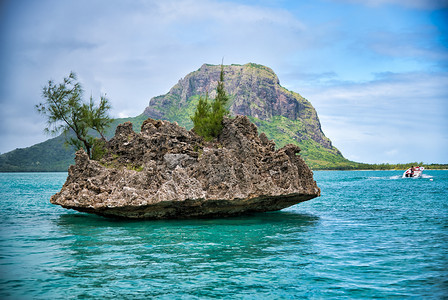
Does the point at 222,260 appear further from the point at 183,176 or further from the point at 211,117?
the point at 211,117

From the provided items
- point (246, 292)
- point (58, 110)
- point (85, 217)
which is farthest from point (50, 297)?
point (58, 110)

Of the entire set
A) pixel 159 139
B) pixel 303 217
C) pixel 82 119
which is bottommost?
pixel 303 217

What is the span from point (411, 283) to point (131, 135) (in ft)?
68.8

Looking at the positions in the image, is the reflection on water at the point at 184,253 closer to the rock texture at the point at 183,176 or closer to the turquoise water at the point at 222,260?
the turquoise water at the point at 222,260

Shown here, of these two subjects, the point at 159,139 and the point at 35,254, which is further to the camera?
the point at 159,139

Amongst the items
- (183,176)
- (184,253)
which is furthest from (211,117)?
(184,253)

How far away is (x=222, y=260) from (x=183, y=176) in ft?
28.8

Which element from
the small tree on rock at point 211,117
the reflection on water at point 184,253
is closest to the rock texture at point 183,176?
the small tree on rock at point 211,117

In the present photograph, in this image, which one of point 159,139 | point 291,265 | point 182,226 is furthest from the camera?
point 159,139

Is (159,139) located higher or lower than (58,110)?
lower

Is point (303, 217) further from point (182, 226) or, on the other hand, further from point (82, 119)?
point (82, 119)

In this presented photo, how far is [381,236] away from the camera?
19078 mm

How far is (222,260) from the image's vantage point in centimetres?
1393

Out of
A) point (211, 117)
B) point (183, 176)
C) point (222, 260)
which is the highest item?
point (211, 117)
